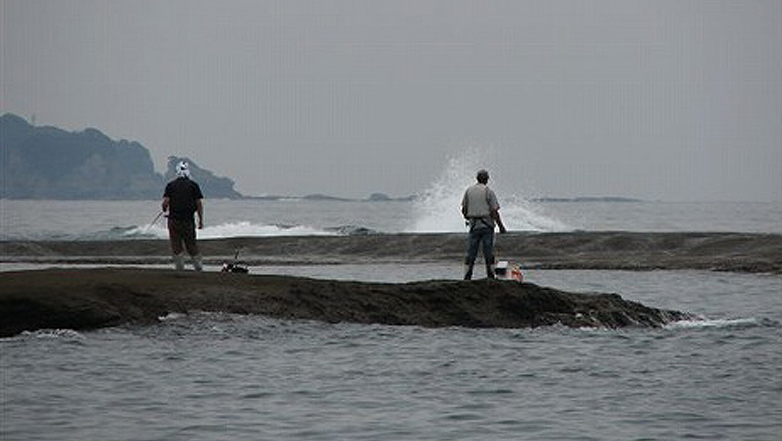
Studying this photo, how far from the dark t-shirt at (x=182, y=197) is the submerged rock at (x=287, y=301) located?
3.98 feet

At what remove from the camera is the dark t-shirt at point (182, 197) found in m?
24.7

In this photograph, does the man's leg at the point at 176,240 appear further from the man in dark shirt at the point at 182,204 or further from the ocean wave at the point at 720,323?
the ocean wave at the point at 720,323

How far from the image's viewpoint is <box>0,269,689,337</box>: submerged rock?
69.2 feet

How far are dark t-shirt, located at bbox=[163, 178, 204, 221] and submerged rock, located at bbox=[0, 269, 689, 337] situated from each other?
47.8 inches

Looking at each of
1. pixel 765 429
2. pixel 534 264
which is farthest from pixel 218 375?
pixel 534 264

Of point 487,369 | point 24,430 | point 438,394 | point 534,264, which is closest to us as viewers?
point 24,430

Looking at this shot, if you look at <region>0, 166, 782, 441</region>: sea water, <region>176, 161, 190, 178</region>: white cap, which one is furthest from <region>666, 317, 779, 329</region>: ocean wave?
<region>176, 161, 190, 178</region>: white cap

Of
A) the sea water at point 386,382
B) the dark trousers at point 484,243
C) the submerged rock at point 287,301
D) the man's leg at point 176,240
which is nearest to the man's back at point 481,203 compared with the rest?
the dark trousers at point 484,243

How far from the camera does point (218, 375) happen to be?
17.9 m

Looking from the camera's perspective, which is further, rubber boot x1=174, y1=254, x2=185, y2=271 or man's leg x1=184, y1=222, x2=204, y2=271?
rubber boot x1=174, y1=254, x2=185, y2=271

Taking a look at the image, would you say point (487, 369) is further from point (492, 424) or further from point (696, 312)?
point (696, 312)

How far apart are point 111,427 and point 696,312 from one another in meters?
16.2

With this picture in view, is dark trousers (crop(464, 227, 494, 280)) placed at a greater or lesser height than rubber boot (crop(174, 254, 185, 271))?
greater

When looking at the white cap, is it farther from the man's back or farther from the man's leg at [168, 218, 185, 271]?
the man's back
